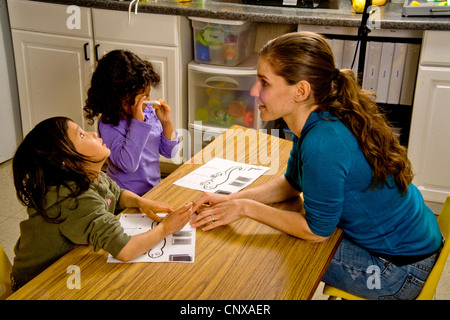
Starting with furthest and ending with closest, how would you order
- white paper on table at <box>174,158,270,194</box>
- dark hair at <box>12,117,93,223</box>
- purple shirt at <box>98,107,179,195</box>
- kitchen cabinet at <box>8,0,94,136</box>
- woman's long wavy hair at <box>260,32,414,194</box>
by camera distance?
kitchen cabinet at <box>8,0,94,136</box> → purple shirt at <box>98,107,179,195</box> → white paper on table at <box>174,158,270,194</box> → woman's long wavy hair at <box>260,32,414,194</box> → dark hair at <box>12,117,93,223</box>

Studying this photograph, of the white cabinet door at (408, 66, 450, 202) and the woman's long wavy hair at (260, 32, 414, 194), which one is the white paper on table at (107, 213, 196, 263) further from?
the white cabinet door at (408, 66, 450, 202)

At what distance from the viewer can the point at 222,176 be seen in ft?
5.21

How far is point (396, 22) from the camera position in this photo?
2463mm

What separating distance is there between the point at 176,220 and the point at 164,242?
6 cm

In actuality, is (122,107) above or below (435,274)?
above

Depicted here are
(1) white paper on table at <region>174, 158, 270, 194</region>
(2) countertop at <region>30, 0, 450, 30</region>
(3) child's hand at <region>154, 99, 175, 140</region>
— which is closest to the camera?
(1) white paper on table at <region>174, 158, 270, 194</region>

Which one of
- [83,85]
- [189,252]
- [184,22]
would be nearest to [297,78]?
[189,252]

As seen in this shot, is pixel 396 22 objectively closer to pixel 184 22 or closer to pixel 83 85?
pixel 184 22

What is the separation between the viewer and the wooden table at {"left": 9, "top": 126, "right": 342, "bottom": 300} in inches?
41.5

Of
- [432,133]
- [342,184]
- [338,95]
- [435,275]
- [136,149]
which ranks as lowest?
[432,133]

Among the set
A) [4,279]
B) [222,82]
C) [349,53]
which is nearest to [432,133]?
[349,53]

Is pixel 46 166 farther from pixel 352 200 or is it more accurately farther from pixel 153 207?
pixel 352 200

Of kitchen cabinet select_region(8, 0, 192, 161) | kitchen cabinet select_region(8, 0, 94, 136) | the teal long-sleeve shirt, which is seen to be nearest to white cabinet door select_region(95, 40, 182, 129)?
kitchen cabinet select_region(8, 0, 192, 161)

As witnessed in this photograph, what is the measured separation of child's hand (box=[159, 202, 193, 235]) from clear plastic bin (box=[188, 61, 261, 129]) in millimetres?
1670
